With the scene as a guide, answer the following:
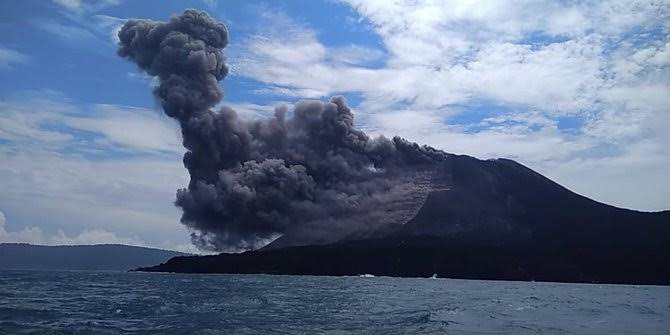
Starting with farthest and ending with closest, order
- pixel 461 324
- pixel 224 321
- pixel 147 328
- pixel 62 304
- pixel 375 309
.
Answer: pixel 375 309
pixel 62 304
pixel 461 324
pixel 224 321
pixel 147 328

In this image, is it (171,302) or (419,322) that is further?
(171,302)

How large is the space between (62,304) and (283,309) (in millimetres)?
16742

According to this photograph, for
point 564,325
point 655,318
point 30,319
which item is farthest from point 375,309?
point 30,319

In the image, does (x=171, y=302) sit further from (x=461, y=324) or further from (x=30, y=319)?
(x=461, y=324)

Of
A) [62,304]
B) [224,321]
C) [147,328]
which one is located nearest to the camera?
[147,328]

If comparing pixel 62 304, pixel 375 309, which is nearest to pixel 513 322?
pixel 375 309

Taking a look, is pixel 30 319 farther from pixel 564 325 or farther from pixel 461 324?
pixel 564 325

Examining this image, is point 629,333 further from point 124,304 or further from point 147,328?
point 124,304

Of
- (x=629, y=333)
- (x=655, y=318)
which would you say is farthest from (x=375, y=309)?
(x=655, y=318)

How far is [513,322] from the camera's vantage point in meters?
46.3

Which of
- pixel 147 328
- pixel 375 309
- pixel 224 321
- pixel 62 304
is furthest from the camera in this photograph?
pixel 375 309

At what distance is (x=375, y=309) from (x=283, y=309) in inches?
320

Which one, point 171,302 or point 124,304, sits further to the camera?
point 171,302

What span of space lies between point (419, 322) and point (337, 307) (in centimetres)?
1292
